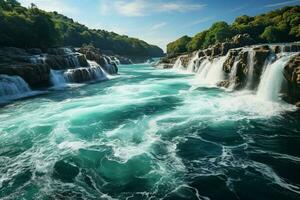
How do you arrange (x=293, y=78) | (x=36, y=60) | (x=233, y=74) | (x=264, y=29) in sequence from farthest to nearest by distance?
(x=264, y=29)
(x=36, y=60)
(x=233, y=74)
(x=293, y=78)

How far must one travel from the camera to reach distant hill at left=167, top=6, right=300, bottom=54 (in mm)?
62719

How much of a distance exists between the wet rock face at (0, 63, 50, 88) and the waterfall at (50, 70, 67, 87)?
1.24m

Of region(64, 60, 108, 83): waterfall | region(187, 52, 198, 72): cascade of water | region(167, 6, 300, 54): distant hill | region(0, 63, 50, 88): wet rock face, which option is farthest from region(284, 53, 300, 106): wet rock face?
region(167, 6, 300, 54): distant hill

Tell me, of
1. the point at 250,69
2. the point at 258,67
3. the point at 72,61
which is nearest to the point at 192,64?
the point at 72,61

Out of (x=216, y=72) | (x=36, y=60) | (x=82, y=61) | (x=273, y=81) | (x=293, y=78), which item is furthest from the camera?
(x=82, y=61)

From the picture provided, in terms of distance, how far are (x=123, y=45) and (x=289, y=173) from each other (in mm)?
152612

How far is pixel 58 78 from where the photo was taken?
38938 mm

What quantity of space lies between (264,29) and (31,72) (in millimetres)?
59998

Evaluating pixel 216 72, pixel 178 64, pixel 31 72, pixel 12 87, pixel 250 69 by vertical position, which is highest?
pixel 250 69

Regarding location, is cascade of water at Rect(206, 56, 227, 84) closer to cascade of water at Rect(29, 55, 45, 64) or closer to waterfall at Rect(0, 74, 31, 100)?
waterfall at Rect(0, 74, 31, 100)

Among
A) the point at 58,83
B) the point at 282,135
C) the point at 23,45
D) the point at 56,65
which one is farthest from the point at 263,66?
the point at 23,45

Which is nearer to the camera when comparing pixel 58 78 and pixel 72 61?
pixel 58 78

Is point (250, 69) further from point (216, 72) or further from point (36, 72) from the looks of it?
point (36, 72)

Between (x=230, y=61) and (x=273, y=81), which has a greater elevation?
(x=230, y=61)
